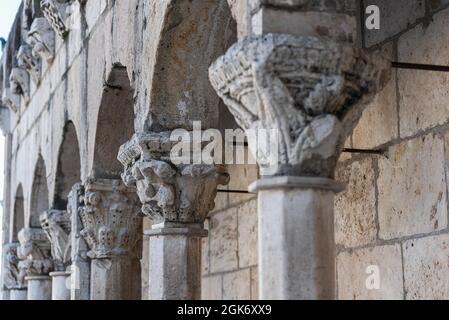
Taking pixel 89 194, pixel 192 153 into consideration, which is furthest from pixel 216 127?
pixel 89 194

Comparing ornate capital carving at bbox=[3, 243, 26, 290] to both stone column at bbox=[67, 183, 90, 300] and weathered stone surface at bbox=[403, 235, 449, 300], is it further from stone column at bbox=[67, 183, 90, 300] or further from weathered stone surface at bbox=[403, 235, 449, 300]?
weathered stone surface at bbox=[403, 235, 449, 300]

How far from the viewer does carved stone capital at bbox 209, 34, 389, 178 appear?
143 inches

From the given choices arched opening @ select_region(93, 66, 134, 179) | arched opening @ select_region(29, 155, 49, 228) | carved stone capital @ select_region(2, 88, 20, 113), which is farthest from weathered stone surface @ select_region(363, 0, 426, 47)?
carved stone capital @ select_region(2, 88, 20, 113)

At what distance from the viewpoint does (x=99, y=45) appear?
7199 mm

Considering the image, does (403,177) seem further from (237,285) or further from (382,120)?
(237,285)

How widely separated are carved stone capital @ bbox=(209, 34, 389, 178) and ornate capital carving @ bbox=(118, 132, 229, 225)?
1629mm

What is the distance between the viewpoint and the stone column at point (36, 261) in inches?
405

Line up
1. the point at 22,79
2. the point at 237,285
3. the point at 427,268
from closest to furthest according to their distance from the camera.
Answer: the point at 427,268 < the point at 237,285 < the point at 22,79

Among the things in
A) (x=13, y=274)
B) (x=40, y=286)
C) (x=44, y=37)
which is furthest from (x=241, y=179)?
(x=13, y=274)

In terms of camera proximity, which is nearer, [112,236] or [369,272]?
[369,272]

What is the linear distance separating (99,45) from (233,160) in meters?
1.45

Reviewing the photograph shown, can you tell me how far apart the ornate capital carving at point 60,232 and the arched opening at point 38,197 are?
1460mm

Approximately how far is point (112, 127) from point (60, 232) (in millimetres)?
2104

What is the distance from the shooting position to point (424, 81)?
4992 millimetres
